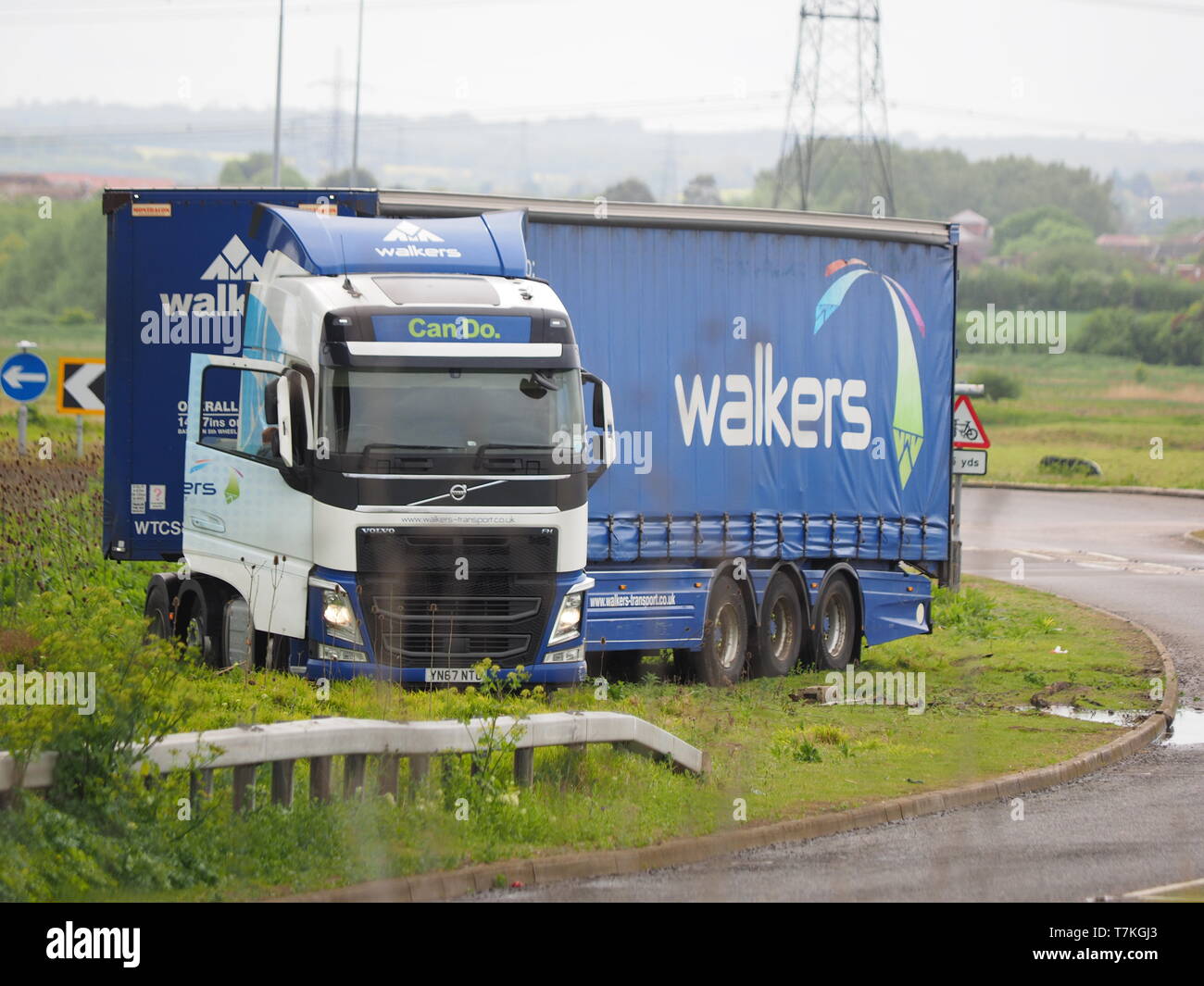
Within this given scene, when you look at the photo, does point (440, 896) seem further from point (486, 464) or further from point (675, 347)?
point (675, 347)

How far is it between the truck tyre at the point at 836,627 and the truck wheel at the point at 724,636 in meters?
1.22

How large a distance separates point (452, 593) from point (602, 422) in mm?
1982

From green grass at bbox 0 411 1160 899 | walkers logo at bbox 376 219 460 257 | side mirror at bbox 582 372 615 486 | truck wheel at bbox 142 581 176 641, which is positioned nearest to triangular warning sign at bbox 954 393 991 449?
green grass at bbox 0 411 1160 899

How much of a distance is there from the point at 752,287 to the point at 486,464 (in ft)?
19.6

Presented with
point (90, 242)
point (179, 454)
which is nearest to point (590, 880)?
point (179, 454)

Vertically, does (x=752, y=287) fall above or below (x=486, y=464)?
above

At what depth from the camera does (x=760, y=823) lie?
11633 mm

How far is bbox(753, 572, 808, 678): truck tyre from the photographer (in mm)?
19594

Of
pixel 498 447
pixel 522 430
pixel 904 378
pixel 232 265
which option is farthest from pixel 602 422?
pixel 904 378

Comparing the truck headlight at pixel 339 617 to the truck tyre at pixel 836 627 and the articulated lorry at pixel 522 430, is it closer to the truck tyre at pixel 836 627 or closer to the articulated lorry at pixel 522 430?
the articulated lorry at pixel 522 430

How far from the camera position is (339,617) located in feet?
46.6

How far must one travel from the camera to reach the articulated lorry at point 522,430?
1420 cm

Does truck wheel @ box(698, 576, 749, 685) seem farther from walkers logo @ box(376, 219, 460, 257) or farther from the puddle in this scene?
walkers logo @ box(376, 219, 460, 257)

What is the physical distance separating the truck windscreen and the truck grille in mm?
655
